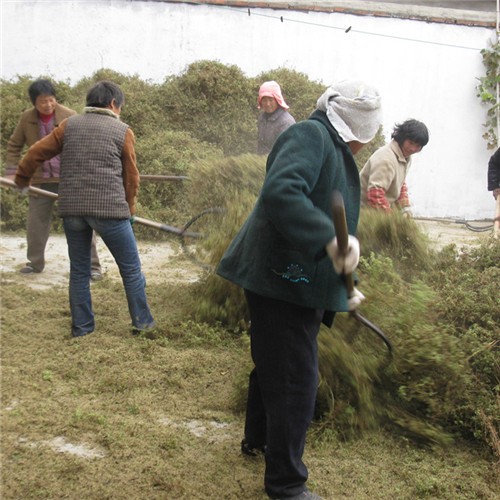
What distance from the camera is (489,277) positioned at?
3.96 metres

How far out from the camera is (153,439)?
10.1 feet

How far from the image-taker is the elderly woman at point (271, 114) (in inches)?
267

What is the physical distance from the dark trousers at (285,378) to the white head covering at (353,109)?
74 cm

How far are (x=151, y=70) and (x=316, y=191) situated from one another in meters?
8.87

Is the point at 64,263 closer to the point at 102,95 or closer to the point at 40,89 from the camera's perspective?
the point at 40,89

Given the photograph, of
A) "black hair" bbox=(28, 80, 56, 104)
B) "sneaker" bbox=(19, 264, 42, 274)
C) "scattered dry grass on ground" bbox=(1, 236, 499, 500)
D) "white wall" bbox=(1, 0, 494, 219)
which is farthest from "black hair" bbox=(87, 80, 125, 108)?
"white wall" bbox=(1, 0, 494, 219)

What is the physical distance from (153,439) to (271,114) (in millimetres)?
4657

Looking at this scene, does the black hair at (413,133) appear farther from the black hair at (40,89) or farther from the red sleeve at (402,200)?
the black hair at (40,89)

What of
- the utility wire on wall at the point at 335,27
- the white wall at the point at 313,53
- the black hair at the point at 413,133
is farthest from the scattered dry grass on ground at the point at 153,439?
the utility wire on wall at the point at 335,27

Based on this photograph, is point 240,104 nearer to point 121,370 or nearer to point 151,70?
point 151,70

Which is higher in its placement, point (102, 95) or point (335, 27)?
point (335, 27)

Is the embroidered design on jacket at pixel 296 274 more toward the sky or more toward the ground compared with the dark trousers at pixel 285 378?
more toward the sky

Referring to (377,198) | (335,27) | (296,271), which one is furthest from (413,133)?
(335,27)

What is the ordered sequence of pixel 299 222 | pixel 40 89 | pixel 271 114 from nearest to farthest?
1. pixel 299 222
2. pixel 40 89
3. pixel 271 114
